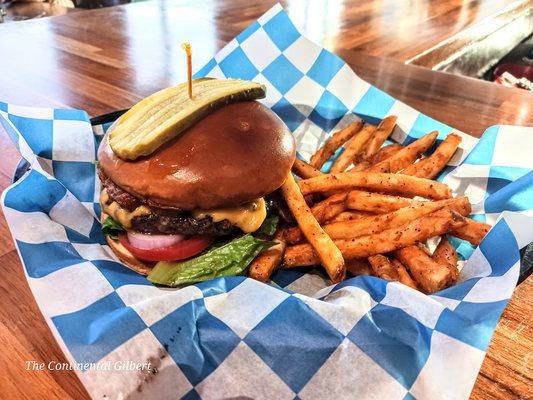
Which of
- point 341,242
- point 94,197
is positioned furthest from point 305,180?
point 94,197

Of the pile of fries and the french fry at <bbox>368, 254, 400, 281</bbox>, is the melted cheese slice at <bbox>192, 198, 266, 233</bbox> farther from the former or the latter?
the french fry at <bbox>368, 254, 400, 281</bbox>

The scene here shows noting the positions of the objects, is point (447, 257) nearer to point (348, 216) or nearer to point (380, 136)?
point (348, 216)

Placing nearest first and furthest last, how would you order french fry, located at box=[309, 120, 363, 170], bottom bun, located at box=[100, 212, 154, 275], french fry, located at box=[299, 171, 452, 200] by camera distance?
bottom bun, located at box=[100, 212, 154, 275] → french fry, located at box=[299, 171, 452, 200] → french fry, located at box=[309, 120, 363, 170]

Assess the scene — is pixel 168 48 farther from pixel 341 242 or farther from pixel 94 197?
pixel 341 242

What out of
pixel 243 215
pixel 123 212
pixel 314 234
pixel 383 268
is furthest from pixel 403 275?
pixel 123 212

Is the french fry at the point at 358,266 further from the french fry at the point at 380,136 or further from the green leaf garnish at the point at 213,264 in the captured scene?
the french fry at the point at 380,136

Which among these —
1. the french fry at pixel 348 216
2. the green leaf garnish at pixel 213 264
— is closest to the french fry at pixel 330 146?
the french fry at pixel 348 216

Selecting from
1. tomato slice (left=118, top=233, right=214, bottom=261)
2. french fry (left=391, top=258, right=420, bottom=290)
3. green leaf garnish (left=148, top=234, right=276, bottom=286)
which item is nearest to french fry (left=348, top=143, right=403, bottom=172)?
french fry (left=391, top=258, right=420, bottom=290)
